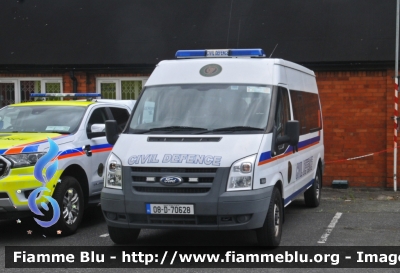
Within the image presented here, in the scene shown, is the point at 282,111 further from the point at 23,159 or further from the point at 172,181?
the point at 23,159

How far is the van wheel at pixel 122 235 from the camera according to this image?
8.06 metres

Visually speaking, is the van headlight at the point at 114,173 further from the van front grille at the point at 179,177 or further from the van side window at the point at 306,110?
the van side window at the point at 306,110

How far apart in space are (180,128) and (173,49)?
24.2 feet

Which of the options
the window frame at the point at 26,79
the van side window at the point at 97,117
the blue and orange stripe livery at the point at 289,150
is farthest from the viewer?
the window frame at the point at 26,79

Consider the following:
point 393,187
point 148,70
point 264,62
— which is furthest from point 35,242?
point 393,187

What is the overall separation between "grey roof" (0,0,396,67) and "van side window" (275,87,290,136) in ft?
18.4

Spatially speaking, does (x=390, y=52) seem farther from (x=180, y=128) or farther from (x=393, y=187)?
(x=180, y=128)

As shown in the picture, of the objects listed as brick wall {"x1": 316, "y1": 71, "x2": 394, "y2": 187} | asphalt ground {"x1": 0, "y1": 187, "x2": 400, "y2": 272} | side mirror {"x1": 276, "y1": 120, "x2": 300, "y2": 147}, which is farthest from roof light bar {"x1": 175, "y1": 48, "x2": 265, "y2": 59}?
brick wall {"x1": 316, "y1": 71, "x2": 394, "y2": 187}

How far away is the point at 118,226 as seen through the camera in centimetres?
758

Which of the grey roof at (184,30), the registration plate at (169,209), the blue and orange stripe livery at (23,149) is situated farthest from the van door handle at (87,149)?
the grey roof at (184,30)

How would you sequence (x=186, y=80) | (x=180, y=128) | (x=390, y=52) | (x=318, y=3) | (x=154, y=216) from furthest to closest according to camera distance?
A: (x=318, y=3) → (x=390, y=52) → (x=186, y=80) → (x=180, y=128) → (x=154, y=216)

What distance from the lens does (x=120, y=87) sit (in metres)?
15.6

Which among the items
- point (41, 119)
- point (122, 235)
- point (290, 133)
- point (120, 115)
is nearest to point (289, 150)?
point (290, 133)

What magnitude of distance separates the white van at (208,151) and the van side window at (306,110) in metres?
0.10
